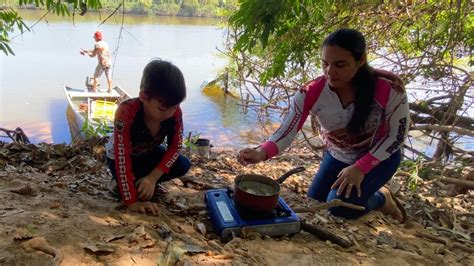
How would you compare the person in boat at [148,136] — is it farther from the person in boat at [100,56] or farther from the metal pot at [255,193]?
the person in boat at [100,56]

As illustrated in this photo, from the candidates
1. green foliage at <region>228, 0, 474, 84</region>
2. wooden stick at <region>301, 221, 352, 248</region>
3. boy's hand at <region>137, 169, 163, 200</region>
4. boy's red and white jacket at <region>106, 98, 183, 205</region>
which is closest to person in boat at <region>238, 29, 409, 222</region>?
wooden stick at <region>301, 221, 352, 248</region>

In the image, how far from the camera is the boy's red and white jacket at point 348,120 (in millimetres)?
2775

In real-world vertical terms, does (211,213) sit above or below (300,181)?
above

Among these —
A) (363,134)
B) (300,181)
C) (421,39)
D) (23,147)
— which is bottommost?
(300,181)

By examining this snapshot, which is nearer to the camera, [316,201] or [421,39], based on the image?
[316,201]

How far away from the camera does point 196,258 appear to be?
6.41 feet

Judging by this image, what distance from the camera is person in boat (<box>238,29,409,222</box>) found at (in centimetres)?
266

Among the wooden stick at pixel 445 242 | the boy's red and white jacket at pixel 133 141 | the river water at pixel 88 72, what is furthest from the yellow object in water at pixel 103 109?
the wooden stick at pixel 445 242

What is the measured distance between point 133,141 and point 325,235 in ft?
4.71

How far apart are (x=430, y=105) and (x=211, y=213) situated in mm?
4620

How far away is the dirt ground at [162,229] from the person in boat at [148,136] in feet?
0.52

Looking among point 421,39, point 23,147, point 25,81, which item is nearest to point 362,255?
point 23,147

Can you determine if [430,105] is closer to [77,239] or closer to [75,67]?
[77,239]

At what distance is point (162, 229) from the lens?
88.7 inches
